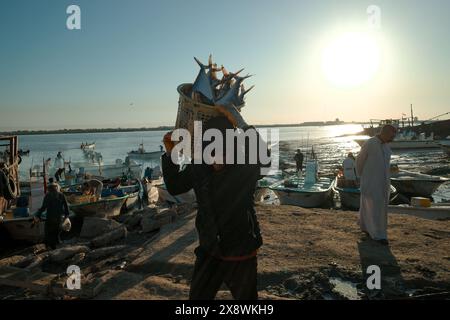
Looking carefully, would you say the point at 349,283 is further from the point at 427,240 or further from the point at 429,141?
the point at 429,141

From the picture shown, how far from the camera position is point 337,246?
5.92 meters

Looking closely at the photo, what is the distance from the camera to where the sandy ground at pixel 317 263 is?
4.31 m

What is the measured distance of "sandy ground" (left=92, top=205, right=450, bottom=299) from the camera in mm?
4311

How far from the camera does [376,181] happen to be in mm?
6398

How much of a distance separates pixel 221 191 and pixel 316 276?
113 inches

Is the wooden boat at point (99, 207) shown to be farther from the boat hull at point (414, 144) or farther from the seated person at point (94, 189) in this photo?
the boat hull at point (414, 144)

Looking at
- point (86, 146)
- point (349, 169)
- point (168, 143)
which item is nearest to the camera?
point (168, 143)

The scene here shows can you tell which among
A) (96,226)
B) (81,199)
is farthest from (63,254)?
(81,199)

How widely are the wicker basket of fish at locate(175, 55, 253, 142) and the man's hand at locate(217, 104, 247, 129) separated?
0.07 meters

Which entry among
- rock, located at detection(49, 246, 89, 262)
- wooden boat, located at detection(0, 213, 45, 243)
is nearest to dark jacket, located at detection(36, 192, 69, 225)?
wooden boat, located at detection(0, 213, 45, 243)

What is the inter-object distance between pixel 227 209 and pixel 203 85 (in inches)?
46.8

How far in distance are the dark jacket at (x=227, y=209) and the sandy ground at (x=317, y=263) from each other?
171 centimetres

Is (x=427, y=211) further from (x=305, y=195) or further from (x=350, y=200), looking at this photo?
(x=305, y=195)
